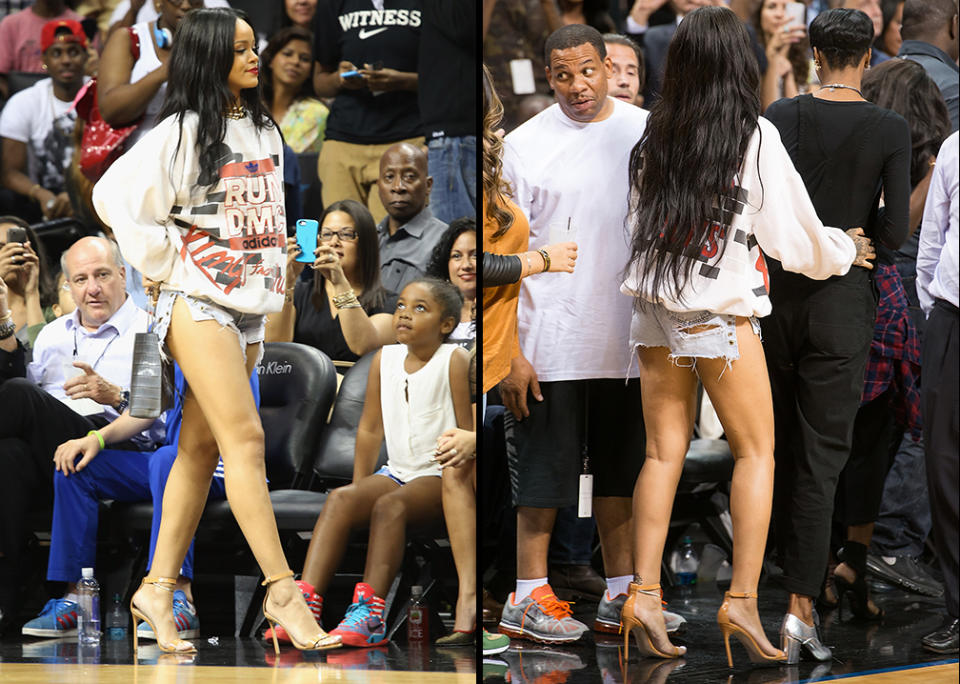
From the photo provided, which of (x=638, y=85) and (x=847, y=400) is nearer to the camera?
(x=847, y=400)

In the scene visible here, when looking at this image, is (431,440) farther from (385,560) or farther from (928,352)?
(928,352)

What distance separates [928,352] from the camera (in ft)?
13.5

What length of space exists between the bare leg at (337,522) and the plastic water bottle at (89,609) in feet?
2.16

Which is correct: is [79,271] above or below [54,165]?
below

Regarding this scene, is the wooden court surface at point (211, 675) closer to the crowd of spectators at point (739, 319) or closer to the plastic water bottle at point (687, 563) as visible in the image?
the crowd of spectators at point (739, 319)

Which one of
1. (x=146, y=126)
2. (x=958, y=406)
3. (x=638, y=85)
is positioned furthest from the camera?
(x=638, y=85)

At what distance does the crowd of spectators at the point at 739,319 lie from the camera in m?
3.75

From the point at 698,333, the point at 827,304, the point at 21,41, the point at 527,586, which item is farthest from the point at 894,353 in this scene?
the point at 21,41

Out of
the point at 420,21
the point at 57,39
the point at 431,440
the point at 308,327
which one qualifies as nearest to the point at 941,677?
the point at 431,440

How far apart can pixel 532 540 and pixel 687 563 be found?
110cm

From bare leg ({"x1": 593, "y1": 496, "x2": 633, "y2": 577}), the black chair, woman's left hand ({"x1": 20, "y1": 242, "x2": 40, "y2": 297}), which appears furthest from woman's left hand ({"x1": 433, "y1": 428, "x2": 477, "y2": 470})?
woman's left hand ({"x1": 20, "y1": 242, "x2": 40, "y2": 297})

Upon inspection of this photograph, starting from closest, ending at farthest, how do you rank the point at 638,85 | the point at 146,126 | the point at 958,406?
1. the point at 146,126
2. the point at 958,406
3. the point at 638,85

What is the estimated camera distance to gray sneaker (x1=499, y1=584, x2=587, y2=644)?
13.0 feet

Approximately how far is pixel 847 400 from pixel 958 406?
1.44 feet
